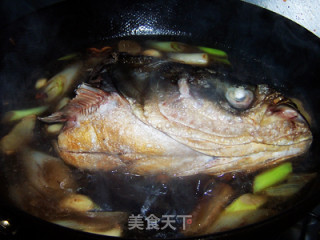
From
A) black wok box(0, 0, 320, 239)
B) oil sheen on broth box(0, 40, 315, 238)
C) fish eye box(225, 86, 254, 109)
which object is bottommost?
oil sheen on broth box(0, 40, 315, 238)

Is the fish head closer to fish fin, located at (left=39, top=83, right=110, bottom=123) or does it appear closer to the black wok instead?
fish fin, located at (left=39, top=83, right=110, bottom=123)

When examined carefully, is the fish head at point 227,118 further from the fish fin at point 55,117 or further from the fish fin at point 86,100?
the fish fin at point 55,117

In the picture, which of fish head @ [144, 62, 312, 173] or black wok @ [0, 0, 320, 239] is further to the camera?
black wok @ [0, 0, 320, 239]

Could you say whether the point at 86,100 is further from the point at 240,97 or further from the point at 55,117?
the point at 240,97

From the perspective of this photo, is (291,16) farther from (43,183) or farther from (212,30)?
(43,183)

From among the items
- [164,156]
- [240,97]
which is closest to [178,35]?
[240,97]

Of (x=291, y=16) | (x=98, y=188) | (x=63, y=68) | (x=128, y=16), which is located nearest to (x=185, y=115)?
(x=98, y=188)

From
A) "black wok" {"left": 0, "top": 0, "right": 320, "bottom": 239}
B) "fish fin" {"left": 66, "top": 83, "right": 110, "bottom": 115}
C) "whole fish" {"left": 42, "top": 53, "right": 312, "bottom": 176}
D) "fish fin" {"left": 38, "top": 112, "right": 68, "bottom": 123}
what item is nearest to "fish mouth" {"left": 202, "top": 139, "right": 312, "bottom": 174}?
"whole fish" {"left": 42, "top": 53, "right": 312, "bottom": 176}
